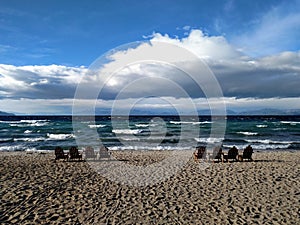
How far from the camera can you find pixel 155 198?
8.57 m

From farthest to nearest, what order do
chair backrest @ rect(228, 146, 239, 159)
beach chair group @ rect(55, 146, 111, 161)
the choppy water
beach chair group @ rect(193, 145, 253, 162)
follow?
the choppy water
beach chair group @ rect(55, 146, 111, 161)
chair backrest @ rect(228, 146, 239, 159)
beach chair group @ rect(193, 145, 253, 162)

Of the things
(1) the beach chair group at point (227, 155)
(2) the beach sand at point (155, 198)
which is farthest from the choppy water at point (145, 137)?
(2) the beach sand at point (155, 198)


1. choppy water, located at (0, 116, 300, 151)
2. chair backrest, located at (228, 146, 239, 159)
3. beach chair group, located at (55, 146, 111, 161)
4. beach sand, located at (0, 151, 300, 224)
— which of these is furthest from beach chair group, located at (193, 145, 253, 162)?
choppy water, located at (0, 116, 300, 151)

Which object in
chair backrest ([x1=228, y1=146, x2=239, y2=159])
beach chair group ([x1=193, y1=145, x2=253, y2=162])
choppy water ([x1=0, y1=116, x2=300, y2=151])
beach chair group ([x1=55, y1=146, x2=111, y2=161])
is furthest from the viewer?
choppy water ([x1=0, y1=116, x2=300, y2=151])

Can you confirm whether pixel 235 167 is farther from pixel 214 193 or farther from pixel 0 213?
pixel 0 213

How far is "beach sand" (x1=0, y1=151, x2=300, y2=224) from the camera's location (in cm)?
691

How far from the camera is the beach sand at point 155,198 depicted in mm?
6910

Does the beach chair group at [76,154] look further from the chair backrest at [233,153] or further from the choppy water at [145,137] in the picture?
the choppy water at [145,137]

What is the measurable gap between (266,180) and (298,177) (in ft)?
5.29

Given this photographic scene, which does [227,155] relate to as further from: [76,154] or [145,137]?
[145,137]

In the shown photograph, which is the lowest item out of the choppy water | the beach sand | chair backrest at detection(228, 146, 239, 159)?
the choppy water

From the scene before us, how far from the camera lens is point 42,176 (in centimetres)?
1147

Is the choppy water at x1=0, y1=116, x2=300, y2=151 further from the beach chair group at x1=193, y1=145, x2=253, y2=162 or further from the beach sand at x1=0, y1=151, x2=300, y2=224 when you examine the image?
the beach sand at x1=0, y1=151, x2=300, y2=224

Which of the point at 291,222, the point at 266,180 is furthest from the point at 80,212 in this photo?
the point at 266,180
